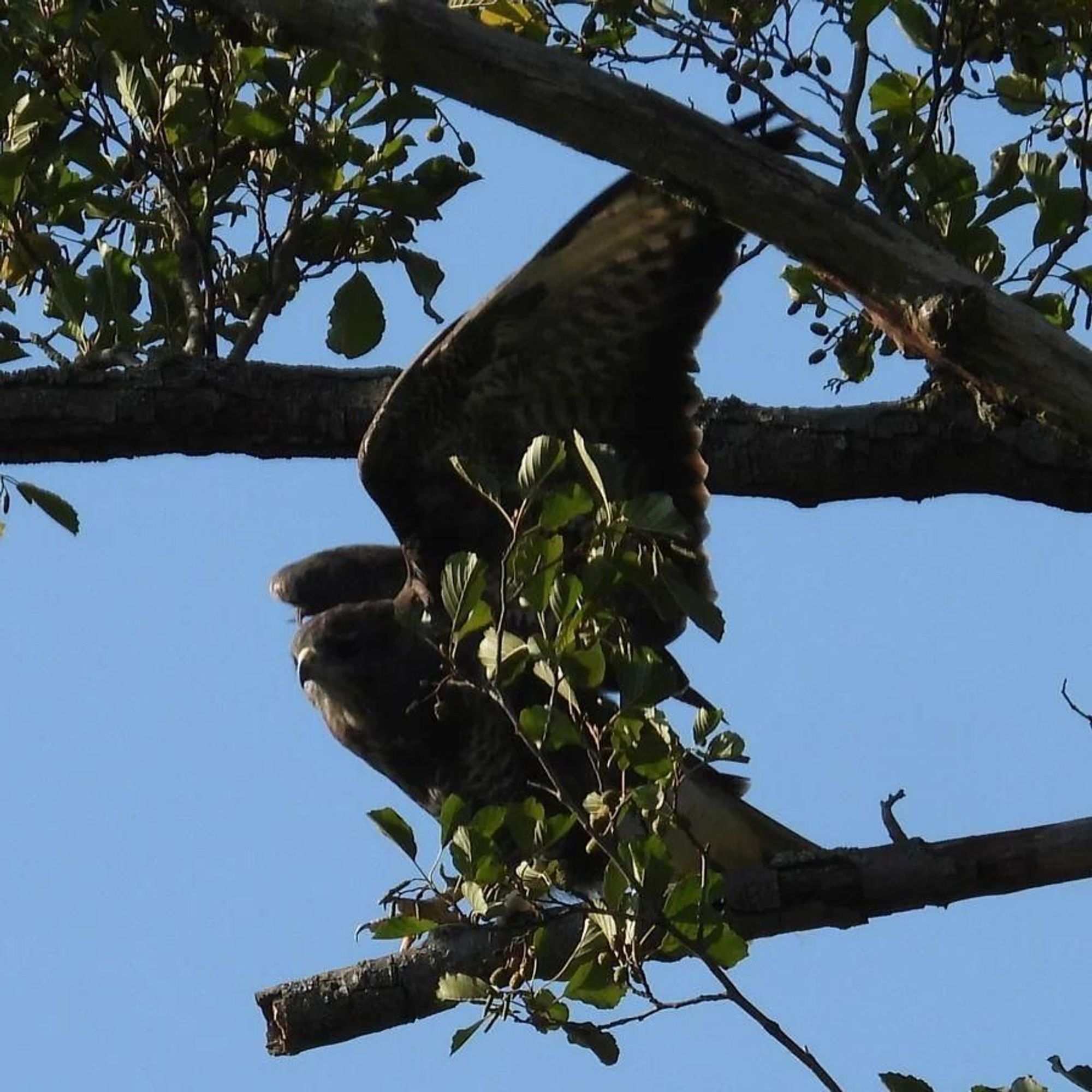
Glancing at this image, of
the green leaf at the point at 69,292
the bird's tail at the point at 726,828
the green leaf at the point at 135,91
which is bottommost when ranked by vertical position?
the bird's tail at the point at 726,828

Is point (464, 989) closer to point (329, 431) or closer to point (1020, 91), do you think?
point (329, 431)

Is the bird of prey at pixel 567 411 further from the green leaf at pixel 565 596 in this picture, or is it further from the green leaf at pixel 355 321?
the green leaf at pixel 565 596

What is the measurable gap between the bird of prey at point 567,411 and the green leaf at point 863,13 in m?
0.75

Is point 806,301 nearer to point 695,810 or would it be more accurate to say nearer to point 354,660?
point 695,810

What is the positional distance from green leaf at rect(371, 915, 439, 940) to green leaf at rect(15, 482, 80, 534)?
112 cm

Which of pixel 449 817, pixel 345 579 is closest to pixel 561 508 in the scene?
pixel 449 817

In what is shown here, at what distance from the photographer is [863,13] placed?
3.52 metres

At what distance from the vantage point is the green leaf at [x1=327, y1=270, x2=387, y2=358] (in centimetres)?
410

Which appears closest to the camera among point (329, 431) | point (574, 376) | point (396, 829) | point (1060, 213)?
point (396, 829)

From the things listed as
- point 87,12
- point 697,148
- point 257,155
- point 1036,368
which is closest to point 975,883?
point 1036,368

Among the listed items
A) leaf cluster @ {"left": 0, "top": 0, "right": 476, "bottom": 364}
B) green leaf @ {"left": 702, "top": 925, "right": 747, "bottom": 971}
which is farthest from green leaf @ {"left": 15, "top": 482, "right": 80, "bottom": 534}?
green leaf @ {"left": 702, "top": 925, "right": 747, "bottom": 971}

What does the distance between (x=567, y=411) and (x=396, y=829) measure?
1647 millimetres

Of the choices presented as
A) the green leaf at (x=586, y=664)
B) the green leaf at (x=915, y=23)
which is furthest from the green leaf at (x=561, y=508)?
the green leaf at (x=915, y=23)

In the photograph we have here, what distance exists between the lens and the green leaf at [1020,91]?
4016mm
